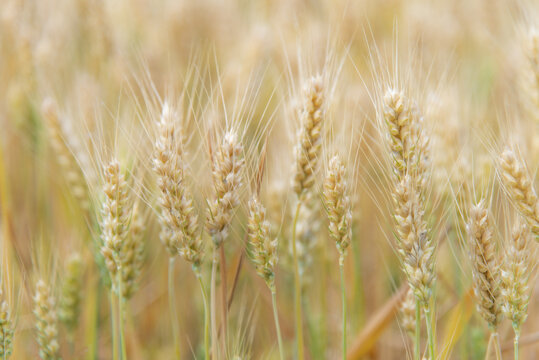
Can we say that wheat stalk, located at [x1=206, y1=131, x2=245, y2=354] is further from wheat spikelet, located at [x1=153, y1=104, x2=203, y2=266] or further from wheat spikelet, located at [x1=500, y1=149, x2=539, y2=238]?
wheat spikelet, located at [x1=500, y1=149, x2=539, y2=238]

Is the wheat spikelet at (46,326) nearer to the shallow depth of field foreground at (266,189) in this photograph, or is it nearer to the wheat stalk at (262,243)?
the shallow depth of field foreground at (266,189)

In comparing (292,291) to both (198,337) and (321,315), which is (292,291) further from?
(198,337)

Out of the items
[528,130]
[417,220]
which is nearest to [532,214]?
[417,220]

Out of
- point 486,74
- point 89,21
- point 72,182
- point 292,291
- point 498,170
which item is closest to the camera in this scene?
point 498,170

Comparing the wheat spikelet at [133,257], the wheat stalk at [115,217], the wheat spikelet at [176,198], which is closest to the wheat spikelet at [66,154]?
the wheat spikelet at [133,257]

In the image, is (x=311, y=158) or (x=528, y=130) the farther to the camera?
(x=528, y=130)

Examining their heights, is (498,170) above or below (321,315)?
above

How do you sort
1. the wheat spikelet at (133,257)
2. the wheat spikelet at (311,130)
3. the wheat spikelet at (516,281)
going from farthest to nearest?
the wheat spikelet at (133,257) < the wheat spikelet at (311,130) < the wheat spikelet at (516,281)
